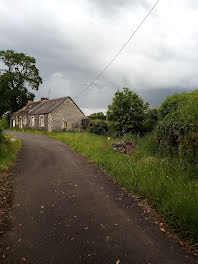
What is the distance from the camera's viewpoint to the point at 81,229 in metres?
3.61

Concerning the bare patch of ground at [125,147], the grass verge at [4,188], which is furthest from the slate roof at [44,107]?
the grass verge at [4,188]

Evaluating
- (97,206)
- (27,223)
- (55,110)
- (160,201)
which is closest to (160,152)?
(160,201)

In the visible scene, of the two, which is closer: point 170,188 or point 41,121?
point 170,188

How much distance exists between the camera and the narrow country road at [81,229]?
2871 mm

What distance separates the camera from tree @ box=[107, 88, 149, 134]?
60.7 ft

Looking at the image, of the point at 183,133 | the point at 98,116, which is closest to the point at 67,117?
the point at 98,116

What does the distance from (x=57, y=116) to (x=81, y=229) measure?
2693cm

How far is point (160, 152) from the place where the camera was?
938 cm

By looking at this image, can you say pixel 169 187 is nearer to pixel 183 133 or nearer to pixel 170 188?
pixel 170 188

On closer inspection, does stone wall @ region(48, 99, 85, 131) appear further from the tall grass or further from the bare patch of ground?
the tall grass

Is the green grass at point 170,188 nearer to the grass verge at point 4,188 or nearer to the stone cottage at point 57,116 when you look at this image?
the grass verge at point 4,188

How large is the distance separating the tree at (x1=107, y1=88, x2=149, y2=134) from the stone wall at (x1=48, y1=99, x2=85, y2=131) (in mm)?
13040

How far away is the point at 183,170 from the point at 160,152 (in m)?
3.31

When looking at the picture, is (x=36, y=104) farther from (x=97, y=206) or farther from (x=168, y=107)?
(x=97, y=206)
